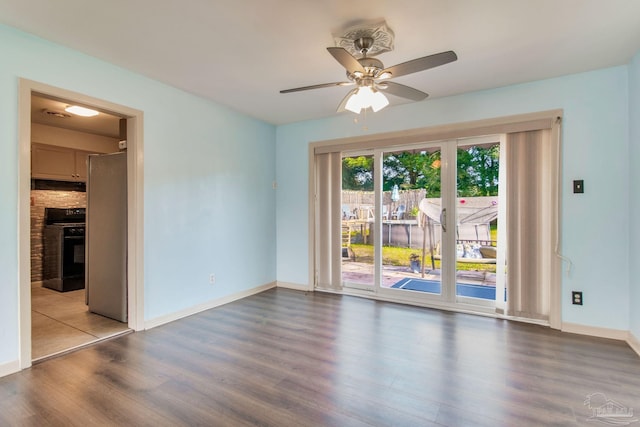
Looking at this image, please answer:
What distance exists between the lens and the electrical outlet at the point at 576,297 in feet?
9.83

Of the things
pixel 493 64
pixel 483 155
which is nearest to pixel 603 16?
pixel 493 64

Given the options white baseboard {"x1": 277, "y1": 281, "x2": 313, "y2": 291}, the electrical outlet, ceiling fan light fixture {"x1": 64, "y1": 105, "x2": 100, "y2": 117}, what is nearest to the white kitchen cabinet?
ceiling fan light fixture {"x1": 64, "y1": 105, "x2": 100, "y2": 117}

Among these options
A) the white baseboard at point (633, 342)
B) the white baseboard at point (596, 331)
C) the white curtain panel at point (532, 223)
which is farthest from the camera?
the white curtain panel at point (532, 223)

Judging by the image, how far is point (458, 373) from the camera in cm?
225

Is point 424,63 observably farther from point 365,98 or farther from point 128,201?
point 128,201

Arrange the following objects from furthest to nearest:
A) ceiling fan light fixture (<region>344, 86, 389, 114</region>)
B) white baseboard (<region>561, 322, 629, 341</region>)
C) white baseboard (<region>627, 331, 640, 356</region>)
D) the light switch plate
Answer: the light switch plate → white baseboard (<region>561, 322, 629, 341</region>) → white baseboard (<region>627, 331, 640, 356</region>) → ceiling fan light fixture (<region>344, 86, 389, 114</region>)

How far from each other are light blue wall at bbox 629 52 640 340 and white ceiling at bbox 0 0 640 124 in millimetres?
222

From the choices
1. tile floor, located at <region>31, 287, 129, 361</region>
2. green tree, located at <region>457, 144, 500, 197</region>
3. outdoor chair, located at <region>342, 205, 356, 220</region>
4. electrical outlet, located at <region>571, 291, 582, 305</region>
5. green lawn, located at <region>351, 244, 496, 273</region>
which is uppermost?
green tree, located at <region>457, 144, 500, 197</region>

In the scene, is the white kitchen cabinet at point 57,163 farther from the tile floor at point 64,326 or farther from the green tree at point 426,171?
the green tree at point 426,171

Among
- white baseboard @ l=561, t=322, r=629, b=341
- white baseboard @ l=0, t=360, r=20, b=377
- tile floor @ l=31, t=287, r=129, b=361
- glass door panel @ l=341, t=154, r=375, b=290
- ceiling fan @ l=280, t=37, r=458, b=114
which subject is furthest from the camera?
glass door panel @ l=341, t=154, r=375, b=290

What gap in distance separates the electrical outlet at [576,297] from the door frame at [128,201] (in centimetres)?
420

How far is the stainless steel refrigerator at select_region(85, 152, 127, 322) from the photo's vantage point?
3.25 meters

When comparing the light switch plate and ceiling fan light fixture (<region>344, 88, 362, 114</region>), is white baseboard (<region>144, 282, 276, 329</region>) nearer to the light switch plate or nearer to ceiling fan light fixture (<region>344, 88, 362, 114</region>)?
ceiling fan light fixture (<region>344, 88, 362, 114</region>)

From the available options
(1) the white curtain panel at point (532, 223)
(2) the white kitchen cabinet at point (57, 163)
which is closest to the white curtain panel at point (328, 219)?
(1) the white curtain panel at point (532, 223)
